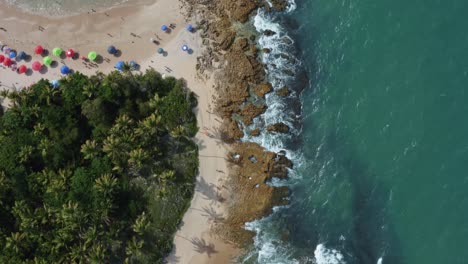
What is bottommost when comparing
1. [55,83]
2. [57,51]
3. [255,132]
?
[55,83]

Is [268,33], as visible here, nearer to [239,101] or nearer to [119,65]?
[239,101]

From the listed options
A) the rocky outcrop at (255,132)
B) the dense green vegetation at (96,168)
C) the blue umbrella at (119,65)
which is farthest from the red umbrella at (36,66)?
the rocky outcrop at (255,132)

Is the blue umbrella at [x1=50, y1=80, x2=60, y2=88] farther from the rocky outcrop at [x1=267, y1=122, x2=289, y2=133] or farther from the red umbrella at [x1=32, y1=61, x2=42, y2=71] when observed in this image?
the rocky outcrop at [x1=267, y1=122, x2=289, y2=133]

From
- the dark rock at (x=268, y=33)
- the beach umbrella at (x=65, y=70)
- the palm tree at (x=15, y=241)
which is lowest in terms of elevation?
the palm tree at (x=15, y=241)

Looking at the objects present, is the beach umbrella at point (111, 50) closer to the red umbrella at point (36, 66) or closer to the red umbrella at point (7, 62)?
the red umbrella at point (36, 66)

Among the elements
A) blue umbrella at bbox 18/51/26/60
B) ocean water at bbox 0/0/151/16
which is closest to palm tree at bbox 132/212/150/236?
blue umbrella at bbox 18/51/26/60

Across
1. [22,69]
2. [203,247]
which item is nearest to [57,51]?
[22,69]

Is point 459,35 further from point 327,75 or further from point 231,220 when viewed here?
point 231,220
